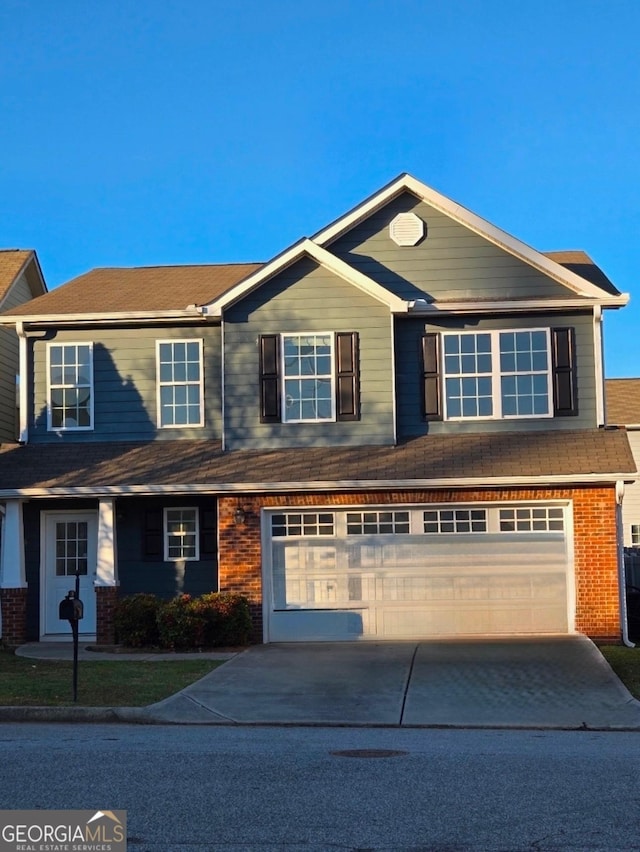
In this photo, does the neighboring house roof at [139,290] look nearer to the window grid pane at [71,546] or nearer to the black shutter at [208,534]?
the black shutter at [208,534]

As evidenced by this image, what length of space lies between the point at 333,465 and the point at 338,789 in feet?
35.8

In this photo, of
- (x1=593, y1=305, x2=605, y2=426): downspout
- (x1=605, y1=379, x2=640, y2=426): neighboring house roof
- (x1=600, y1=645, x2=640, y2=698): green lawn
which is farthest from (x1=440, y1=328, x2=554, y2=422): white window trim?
(x1=605, y1=379, x2=640, y2=426): neighboring house roof

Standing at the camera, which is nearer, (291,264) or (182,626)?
(182,626)

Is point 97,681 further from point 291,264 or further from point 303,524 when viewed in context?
point 291,264

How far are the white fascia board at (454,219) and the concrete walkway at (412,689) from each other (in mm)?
6348

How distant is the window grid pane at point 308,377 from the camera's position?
1956cm

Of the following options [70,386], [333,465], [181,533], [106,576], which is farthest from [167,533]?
[333,465]

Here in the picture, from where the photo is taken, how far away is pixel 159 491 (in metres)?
18.6

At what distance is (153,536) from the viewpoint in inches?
782

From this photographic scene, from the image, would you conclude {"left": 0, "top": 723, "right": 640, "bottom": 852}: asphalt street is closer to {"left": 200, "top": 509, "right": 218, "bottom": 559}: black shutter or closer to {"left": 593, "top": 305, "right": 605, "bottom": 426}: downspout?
{"left": 200, "top": 509, "right": 218, "bottom": 559}: black shutter

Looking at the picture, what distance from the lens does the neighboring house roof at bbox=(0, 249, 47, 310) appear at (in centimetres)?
2356

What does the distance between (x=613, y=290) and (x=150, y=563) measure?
9620 mm

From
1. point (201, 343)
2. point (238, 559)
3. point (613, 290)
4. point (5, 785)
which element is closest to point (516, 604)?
point (238, 559)

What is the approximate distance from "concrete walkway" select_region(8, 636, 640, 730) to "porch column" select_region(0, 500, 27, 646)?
8.54 ft
